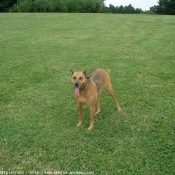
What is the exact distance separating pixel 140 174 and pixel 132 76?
3637mm

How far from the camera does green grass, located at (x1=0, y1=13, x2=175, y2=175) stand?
3424 mm

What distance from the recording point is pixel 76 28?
1317cm

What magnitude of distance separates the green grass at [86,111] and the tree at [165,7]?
783 inches

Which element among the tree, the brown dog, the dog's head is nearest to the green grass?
the brown dog

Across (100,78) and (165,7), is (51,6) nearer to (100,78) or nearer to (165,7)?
(165,7)

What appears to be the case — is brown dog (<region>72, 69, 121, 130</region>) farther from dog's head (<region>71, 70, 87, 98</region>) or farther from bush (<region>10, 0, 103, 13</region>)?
bush (<region>10, 0, 103, 13</region>)

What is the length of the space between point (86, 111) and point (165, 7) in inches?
1070

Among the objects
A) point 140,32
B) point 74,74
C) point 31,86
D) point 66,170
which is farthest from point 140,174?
point 140,32

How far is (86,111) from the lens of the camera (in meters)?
4.78

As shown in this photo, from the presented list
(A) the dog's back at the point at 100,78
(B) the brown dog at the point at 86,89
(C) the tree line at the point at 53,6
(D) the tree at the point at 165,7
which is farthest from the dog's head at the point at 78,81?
(D) the tree at the point at 165,7

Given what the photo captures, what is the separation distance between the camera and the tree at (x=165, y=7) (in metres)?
27.4

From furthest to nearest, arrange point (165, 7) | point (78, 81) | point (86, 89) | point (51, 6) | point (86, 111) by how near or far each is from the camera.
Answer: point (165, 7), point (51, 6), point (86, 111), point (86, 89), point (78, 81)

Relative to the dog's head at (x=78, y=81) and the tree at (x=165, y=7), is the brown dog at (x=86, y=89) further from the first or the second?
the tree at (x=165, y=7)

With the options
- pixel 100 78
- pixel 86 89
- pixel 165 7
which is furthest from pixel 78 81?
pixel 165 7
